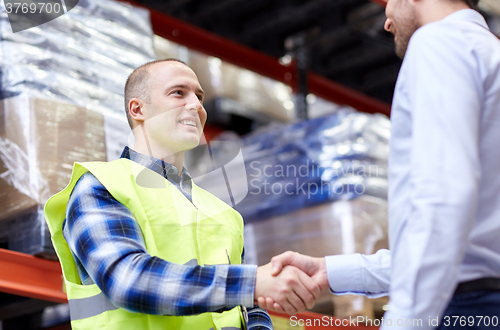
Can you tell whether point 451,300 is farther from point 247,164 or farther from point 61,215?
point 247,164

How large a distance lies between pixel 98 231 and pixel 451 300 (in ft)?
2.96

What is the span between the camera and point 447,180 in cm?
114

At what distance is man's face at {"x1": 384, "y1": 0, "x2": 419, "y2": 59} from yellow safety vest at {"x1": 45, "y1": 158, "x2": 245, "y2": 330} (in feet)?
2.51

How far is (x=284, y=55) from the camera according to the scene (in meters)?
5.77

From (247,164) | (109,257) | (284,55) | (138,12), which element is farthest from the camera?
(284,55)

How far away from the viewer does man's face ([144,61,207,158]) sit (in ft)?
6.39

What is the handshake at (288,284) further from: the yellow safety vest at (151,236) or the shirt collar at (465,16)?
the shirt collar at (465,16)

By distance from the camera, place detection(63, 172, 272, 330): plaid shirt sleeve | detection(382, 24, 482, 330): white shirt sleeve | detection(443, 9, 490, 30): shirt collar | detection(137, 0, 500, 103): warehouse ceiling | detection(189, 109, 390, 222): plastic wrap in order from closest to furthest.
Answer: detection(382, 24, 482, 330): white shirt sleeve → detection(443, 9, 490, 30): shirt collar → detection(63, 172, 272, 330): plaid shirt sleeve → detection(189, 109, 390, 222): plastic wrap → detection(137, 0, 500, 103): warehouse ceiling

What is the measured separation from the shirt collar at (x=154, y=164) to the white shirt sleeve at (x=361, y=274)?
57 cm

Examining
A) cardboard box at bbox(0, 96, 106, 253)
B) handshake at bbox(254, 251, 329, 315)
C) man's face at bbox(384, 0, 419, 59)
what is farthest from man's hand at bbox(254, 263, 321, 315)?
cardboard box at bbox(0, 96, 106, 253)

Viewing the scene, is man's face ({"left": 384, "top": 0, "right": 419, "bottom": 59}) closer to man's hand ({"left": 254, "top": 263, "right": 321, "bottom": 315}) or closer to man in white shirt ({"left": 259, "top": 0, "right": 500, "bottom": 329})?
man in white shirt ({"left": 259, "top": 0, "right": 500, "bottom": 329})

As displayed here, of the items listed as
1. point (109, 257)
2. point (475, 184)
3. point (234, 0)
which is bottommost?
point (234, 0)

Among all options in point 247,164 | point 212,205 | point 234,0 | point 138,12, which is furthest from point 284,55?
point 212,205

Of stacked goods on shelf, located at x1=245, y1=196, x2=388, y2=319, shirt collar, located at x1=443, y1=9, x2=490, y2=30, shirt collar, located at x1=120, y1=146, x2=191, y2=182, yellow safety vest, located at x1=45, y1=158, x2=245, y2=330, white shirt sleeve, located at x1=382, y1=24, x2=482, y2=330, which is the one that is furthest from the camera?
stacked goods on shelf, located at x1=245, y1=196, x2=388, y2=319
